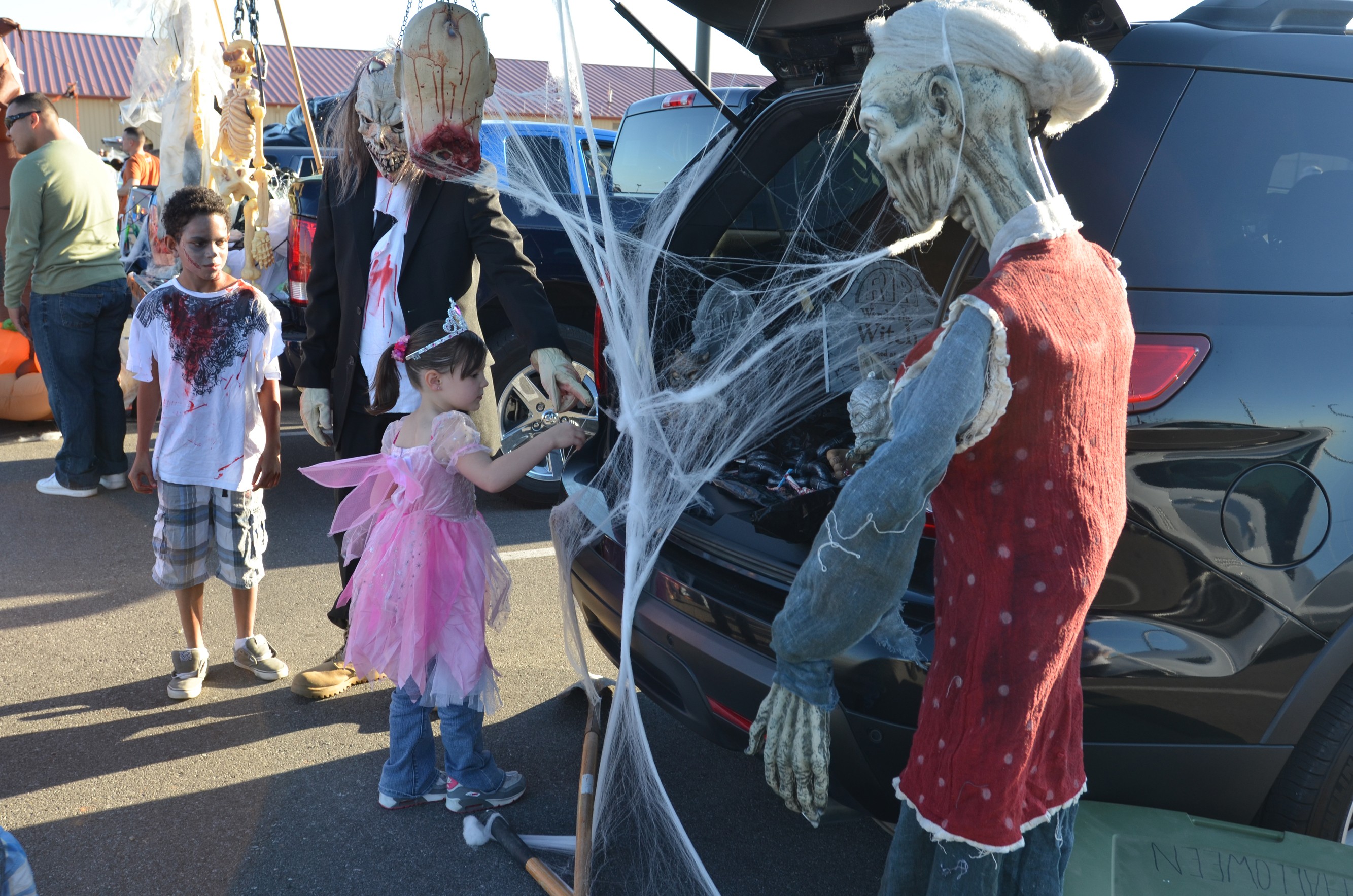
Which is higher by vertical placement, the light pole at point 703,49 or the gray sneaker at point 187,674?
the light pole at point 703,49

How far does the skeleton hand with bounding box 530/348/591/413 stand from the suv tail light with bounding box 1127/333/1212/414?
1.29 metres

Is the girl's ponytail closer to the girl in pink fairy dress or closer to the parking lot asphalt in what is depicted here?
the girl in pink fairy dress

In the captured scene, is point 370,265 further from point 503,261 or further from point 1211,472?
point 1211,472

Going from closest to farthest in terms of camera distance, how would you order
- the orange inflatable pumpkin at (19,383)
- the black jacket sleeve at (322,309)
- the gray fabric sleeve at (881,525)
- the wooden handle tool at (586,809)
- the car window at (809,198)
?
1. the gray fabric sleeve at (881,525)
2. the wooden handle tool at (586,809)
3. the car window at (809,198)
4. the black jacket sleeve at (322,309)
5. the orange inflatable pumpkin at (19,383)

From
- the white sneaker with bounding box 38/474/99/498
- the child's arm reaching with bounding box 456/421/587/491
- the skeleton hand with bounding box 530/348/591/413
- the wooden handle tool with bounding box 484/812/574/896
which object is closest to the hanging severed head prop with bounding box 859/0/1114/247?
the child's arm reaching with bounding box 456/421/587/491

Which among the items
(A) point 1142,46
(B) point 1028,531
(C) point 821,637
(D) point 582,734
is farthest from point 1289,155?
(D) point 582,734

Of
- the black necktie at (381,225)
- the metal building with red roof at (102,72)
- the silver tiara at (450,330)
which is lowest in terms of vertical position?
the silver tiara at (450,330)

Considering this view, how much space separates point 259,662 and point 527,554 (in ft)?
5.03

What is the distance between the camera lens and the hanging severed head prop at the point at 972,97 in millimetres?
1312

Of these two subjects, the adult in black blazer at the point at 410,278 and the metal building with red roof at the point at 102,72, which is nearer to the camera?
the adult in black blazer at the point at 410,278

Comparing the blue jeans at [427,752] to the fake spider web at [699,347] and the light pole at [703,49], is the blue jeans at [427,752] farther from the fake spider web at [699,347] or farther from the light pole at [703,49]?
the light pole at [703,49]

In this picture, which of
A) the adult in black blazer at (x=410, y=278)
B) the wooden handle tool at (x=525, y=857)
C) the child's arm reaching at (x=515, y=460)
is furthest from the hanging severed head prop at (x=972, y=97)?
the wooden handle tool at (x=525, y=857)

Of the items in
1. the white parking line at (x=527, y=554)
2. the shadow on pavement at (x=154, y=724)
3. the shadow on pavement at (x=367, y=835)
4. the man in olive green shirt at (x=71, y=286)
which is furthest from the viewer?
the man in olive green shirt at (x=71, y=286)

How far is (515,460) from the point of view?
2.41 m
